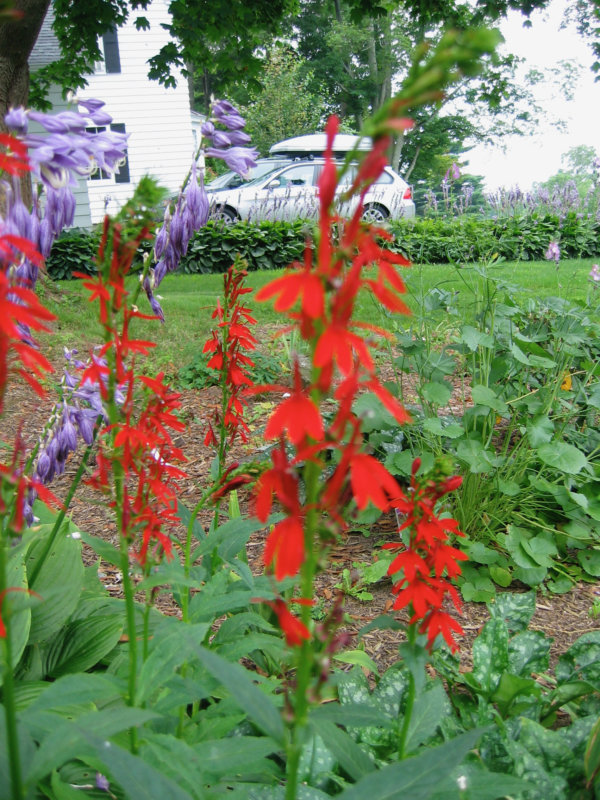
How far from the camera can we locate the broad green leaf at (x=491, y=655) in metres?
1.92

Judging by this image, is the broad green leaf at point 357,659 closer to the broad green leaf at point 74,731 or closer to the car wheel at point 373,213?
the broad green leaf at point 74,731

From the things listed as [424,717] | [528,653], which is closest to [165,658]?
[424,717]

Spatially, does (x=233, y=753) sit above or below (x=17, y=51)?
below

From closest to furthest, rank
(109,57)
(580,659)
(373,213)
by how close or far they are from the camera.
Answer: (580,659) < (373,213) < (109,57)

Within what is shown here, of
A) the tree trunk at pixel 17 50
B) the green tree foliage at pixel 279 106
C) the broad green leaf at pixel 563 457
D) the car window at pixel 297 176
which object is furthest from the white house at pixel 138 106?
the broad green leaf at pixel 563 457

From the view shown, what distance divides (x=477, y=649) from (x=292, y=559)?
1529 millimetres

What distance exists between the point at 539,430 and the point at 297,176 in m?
12.6

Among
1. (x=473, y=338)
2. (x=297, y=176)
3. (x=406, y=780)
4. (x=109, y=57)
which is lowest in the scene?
(x=406, y=780)

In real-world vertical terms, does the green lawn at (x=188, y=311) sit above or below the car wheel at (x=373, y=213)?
below

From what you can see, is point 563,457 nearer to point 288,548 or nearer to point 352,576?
point 352,576

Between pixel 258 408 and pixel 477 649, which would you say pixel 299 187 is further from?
pixel 477 649

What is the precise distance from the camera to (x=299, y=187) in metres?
13.8

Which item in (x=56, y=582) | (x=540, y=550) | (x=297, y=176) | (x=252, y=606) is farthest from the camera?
(x=297, y=176)

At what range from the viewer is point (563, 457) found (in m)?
2.75
